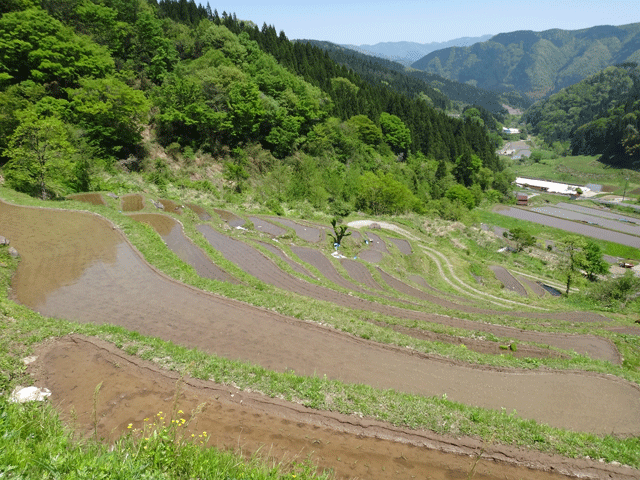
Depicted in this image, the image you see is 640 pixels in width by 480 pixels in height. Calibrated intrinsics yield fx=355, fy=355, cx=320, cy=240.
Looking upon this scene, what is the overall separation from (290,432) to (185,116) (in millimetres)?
43907

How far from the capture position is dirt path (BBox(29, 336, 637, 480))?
7660 mm

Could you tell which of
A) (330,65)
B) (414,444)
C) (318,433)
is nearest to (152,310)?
(318,433)

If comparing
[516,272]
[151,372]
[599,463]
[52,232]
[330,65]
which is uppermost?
[330,65]

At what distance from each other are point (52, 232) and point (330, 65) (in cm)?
8511

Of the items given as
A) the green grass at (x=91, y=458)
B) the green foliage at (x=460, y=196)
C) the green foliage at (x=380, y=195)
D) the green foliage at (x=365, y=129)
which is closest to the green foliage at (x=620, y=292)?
the green foliage at (x=380, y=195)

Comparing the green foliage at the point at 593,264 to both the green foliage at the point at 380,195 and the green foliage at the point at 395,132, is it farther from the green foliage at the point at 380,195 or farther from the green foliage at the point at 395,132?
the green foliage at the point at 395,132

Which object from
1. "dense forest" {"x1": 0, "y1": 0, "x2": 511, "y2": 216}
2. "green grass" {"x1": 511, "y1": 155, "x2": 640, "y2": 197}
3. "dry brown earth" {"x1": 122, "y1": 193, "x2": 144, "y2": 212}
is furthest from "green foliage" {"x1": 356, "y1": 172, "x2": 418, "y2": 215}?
"green grass" {"x1": 511, "y1": 155, "x2": 640, "y2": 197}

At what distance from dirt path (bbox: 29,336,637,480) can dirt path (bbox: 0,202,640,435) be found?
2178 millimetres

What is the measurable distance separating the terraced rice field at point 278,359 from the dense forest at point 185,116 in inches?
441

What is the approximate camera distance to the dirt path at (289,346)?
11031 mm

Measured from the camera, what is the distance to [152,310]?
1370 cm

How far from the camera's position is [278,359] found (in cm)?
1154

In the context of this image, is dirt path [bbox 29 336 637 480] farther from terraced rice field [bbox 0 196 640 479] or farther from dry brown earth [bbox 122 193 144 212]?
dry brown earth [bbox 122 193 144 212]

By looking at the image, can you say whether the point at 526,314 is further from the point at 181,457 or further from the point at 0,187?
the point at 0,187
